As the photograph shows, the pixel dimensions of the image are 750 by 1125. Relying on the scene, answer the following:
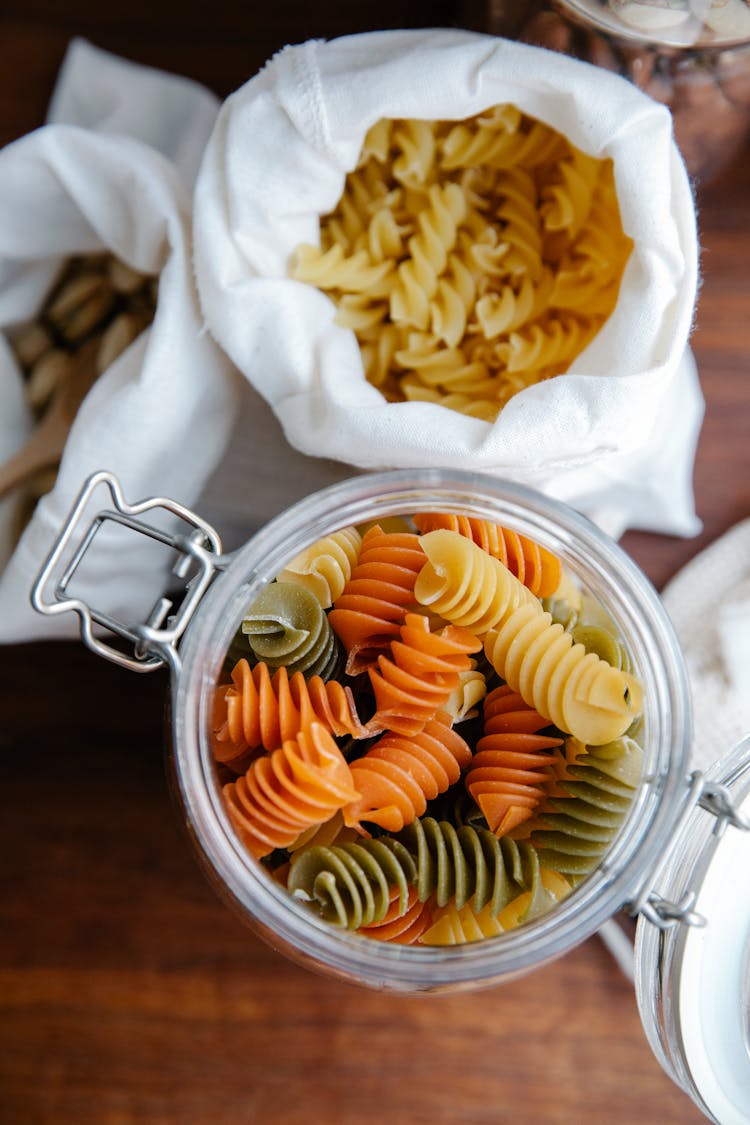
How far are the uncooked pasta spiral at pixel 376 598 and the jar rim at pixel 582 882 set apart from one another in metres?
0.02

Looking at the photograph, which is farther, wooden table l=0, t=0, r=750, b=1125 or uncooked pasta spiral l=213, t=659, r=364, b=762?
wooden table l=0, t=0, r=750, b=1125

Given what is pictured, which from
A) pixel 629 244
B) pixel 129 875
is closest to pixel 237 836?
pixel 129 875

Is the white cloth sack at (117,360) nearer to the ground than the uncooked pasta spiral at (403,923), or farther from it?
farther from it

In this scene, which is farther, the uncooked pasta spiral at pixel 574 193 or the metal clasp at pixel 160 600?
the uncooked pasta spiral at pixel 574 193

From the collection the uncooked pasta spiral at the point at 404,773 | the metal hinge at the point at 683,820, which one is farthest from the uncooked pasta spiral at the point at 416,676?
the metal hinge at the point at 683,820

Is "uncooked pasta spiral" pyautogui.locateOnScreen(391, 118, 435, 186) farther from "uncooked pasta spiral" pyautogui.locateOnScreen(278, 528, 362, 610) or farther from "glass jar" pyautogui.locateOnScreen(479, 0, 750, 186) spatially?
"uncooked pasta spiral" pyautogui.locateOnScreen(278, 528, 362, 610)

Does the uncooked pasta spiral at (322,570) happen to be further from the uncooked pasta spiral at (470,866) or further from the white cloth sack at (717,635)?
the white cloth sack at (717,635)

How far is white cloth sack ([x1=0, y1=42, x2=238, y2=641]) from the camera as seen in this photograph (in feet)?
1.80

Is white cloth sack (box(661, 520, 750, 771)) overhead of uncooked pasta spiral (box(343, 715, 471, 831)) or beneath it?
beneath

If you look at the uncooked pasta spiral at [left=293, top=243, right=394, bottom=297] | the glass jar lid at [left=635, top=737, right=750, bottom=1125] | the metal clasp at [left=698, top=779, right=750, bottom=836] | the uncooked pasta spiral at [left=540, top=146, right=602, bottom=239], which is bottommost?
the glass jar lid at [left=635, top=737, right=750, bottom=1125]

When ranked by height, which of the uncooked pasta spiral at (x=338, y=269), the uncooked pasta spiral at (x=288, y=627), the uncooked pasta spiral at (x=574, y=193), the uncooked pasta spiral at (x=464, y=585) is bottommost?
the uncooked pasta spiral at (x=288, y=627)

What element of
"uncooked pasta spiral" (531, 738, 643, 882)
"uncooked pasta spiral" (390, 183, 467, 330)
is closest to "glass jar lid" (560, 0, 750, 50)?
"uncooked pasta spiral" (390, 183, 467, 330)

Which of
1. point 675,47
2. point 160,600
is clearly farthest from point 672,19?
point 160,600

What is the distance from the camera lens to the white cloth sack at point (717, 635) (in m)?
0.60
